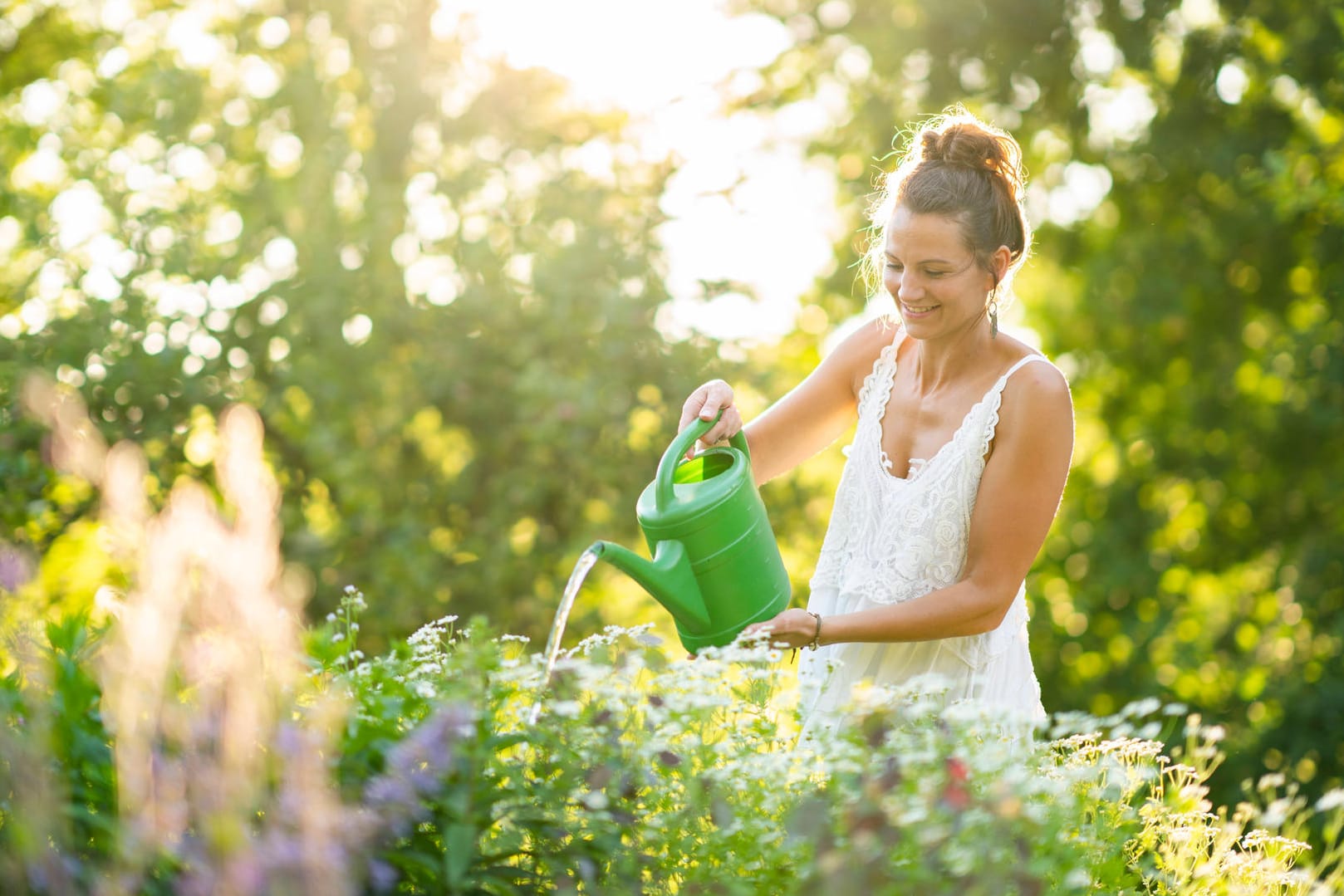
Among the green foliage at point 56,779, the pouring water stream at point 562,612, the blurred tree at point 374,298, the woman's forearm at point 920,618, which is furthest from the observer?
the blurred tree at point 374,298

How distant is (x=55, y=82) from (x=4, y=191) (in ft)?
5.40

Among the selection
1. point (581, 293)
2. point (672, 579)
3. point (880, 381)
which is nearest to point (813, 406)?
point (880, 381)

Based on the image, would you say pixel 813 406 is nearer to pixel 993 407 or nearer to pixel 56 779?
pixel 993 407

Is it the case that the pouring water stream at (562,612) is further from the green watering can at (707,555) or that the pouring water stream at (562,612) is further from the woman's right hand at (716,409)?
the woman's right hand at (716,409)

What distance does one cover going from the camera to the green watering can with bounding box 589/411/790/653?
215 centimetres

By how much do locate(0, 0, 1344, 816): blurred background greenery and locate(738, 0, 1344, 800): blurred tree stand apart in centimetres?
2

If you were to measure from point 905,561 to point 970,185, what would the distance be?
2.17ft

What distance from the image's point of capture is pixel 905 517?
7.80 feet

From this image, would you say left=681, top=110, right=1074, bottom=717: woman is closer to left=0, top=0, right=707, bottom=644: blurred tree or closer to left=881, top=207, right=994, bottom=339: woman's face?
Result: left=881, top=207, right=994, bottom=339: woman's face

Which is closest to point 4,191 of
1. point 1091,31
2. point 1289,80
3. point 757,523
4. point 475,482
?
point 475,482

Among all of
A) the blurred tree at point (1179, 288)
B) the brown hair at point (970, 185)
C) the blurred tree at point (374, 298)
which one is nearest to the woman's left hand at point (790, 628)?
the brown hair at point (970, 185)

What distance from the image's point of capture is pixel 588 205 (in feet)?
18.8

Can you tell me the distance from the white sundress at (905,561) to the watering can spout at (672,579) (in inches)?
9.0

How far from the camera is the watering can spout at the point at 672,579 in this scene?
2.12 meters
